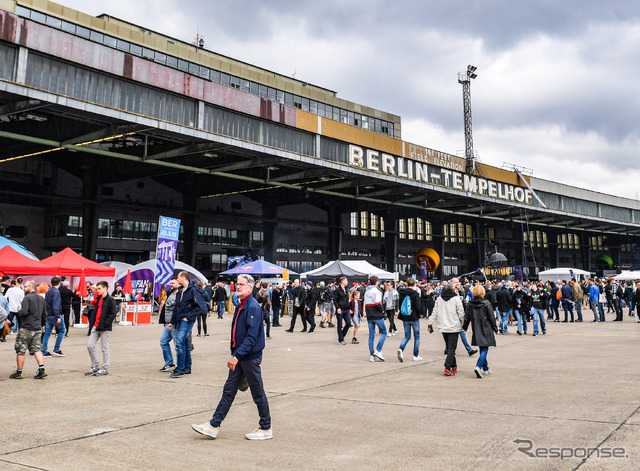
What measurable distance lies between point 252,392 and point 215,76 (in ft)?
150

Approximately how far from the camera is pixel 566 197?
53.9 m

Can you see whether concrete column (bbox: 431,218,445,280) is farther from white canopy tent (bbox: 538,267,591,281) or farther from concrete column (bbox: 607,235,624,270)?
concrete column (bbox: 607,235,624,270)

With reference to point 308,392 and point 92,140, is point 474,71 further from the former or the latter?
point 308,392

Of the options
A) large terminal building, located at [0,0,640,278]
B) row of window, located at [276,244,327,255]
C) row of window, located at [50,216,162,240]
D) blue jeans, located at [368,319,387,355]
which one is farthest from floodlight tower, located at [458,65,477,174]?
blue jeans, located at [368,319,387,355]

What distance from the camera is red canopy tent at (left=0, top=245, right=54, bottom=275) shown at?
18.5 meters

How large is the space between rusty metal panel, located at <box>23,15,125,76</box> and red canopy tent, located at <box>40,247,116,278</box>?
26.7ft

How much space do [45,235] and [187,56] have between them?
1989cm

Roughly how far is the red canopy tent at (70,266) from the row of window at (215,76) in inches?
656

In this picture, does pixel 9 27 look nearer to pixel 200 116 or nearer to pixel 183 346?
pixel 200 116

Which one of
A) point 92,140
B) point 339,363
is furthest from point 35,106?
point 339,363

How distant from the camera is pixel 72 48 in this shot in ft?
69.8

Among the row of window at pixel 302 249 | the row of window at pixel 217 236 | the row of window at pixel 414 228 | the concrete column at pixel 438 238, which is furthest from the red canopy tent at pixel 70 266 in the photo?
the concrete column at pixel 438 238

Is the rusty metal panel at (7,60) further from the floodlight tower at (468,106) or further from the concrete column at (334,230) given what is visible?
the floodlight tower at (468,106)

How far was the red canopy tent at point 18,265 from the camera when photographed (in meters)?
18.5
